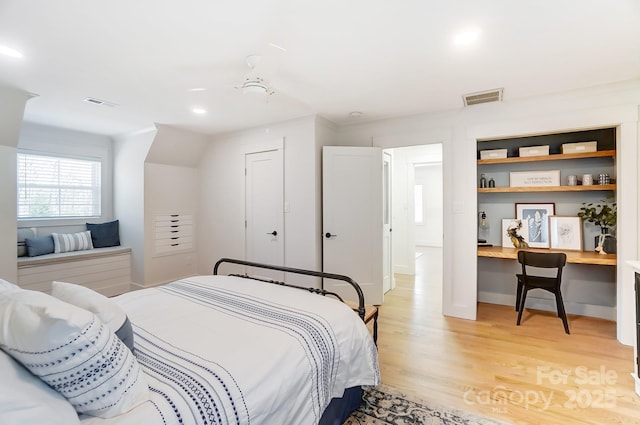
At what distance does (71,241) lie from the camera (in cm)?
434

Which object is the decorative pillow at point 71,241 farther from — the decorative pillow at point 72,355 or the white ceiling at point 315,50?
the decorative pillow at point 72,355

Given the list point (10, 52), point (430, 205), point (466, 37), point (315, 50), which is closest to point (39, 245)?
point (10, 52)

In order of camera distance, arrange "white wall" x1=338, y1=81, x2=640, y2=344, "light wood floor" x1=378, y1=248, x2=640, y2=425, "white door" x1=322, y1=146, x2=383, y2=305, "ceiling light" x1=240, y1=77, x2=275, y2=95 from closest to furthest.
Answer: "light wood floor" x1=378, y1=248, x2=640, y2=425 < "ceiling light" x1=240, y1=77, x2=275, y2=95 < "white wall" x1=338, y1=81, x2=640, y2=344 < "white door" x1=322, y1=146, x2=383, y2=305

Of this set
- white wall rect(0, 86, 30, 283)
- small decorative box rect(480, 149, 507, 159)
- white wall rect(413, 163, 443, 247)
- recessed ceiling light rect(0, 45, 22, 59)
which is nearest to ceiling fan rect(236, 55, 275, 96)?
recessed ceiling light rect(0, 45, 22, 59)

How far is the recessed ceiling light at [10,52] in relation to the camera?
7.27 ft

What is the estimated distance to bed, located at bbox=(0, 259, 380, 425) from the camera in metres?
1.03

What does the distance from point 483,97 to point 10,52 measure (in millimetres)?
4072

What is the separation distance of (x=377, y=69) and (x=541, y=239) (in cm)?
290

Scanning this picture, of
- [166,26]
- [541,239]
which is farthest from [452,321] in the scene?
[166,26]

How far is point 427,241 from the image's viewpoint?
912 centimetres

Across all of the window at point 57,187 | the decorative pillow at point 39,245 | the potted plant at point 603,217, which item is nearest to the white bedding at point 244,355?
the decorative pillow at point 39,245

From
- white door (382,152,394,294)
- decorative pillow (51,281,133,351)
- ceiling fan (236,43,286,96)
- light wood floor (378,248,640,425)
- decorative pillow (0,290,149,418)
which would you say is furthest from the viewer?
white door (382,152,394,294)

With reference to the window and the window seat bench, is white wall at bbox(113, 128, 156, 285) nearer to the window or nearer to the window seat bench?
the window seat bench

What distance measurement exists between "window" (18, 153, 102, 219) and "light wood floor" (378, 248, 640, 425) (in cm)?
477
